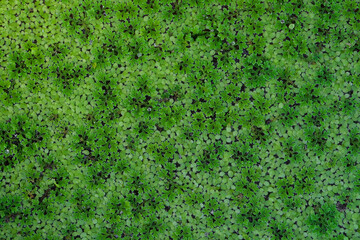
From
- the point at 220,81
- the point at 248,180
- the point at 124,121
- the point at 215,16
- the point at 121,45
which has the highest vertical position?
the point at 215,16

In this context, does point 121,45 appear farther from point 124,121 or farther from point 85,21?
point 124,121

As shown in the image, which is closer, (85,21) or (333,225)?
(333,225)

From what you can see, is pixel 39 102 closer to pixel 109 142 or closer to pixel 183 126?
pixel 109 142

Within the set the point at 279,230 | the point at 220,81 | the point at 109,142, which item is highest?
the point at 220,81

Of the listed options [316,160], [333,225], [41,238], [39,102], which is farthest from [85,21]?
[333,225]

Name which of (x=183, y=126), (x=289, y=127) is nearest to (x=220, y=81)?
(x=183, y=126)

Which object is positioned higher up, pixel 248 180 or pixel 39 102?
pixel 39 102

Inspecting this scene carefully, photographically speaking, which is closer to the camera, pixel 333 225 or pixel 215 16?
pixel 333 225

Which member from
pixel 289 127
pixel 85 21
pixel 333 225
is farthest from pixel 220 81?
pixel 333 225

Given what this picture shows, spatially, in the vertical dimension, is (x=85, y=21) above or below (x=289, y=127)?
above
